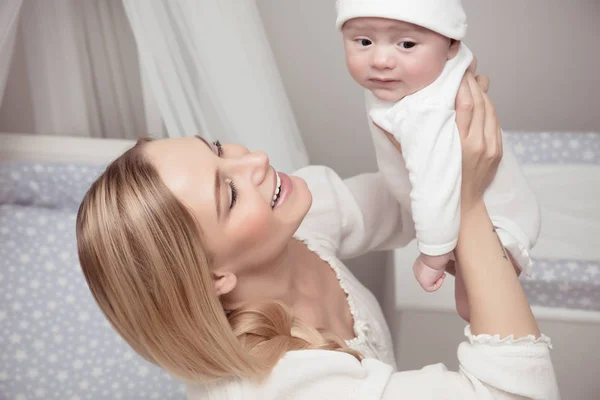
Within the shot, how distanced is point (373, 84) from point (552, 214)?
3.06 ft

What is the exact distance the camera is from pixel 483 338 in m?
0.89

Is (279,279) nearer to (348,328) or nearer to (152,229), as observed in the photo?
(348,328)

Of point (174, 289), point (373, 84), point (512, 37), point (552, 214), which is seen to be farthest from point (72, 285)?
point (512, 37)

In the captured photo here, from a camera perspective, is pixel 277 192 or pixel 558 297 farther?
pixel 558 297

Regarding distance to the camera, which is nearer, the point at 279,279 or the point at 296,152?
the point at 279,279

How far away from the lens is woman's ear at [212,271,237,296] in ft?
3.29

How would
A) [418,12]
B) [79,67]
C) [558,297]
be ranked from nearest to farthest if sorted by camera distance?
[418,12], [558,297], [79,67]

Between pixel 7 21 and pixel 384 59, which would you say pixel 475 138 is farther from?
pixel 7 21

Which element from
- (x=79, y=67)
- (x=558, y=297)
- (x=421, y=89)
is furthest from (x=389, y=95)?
(x=79, y=67)

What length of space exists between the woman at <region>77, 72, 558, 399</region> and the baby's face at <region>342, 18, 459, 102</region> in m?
0.07

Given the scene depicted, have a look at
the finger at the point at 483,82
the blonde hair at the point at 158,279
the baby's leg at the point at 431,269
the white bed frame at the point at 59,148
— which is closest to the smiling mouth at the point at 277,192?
the blonde hair at the point at 158,279

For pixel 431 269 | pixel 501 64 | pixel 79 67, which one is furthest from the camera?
pixel 501 64

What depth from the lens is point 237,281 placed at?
3.43 ft

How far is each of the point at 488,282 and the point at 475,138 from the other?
215 mm
